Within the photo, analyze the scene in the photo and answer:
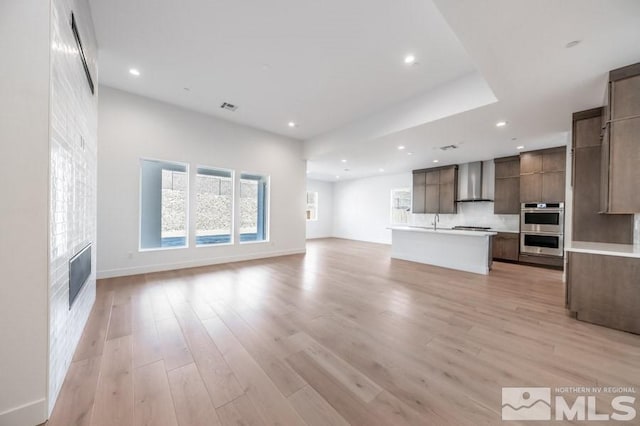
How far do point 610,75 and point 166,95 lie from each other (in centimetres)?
658

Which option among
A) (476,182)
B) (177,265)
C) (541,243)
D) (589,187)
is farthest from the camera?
(476,182)

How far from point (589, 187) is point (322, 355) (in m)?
4.49

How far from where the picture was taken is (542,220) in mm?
5598

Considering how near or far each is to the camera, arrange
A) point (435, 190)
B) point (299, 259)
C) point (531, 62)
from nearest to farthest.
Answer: point (531, 62)
point (299, 259)
point (435, 190)

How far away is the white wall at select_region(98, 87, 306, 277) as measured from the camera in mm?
4070

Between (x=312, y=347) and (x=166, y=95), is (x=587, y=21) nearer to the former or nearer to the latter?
(x=312, y=347)

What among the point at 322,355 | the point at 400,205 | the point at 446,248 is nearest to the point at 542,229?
the point at 446,248

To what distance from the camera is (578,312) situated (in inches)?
109

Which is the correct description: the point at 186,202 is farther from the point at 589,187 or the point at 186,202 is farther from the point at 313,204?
the point at 589,187

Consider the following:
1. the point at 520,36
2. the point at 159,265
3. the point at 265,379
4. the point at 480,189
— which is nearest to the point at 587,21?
the point at 520,36

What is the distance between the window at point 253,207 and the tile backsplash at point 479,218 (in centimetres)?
600

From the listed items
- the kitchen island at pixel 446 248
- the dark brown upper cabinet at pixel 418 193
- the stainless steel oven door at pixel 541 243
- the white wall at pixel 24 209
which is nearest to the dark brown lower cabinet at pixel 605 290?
the kitchen island at pixel 446 248

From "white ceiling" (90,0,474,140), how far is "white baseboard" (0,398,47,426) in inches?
137

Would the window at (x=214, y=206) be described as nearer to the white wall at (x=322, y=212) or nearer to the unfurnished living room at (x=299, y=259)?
the unfurnished living room at (x=299, y=259)
